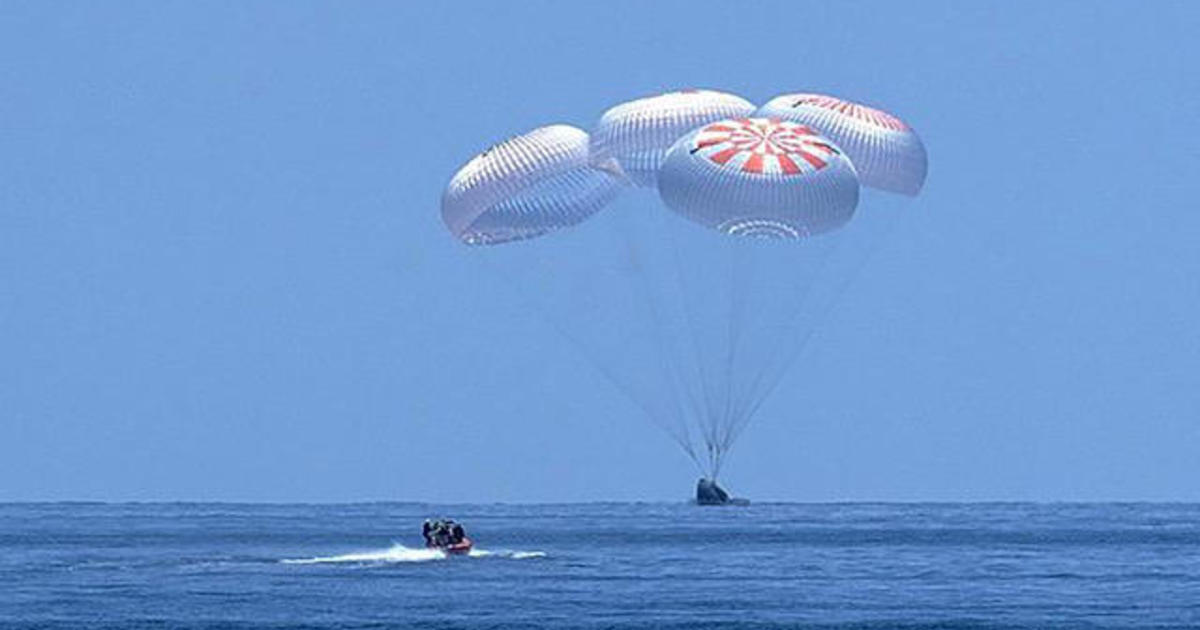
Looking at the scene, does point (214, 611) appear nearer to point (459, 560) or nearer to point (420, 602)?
point (420, 602)

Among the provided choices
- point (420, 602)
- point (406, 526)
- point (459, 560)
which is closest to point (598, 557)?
point (459, 560)

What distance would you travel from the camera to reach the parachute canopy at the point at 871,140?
60875 millimetres

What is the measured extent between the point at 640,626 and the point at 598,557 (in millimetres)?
24900

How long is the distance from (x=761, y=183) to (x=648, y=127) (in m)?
4.29

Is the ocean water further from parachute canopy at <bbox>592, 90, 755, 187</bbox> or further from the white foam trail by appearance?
parachute canopy at <bbox>592, 90, 755, 187</bbox>

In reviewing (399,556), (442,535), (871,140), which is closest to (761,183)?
(871,140)

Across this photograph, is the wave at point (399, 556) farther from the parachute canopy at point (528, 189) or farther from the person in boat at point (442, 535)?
the parachute canopy at point (528, 189)

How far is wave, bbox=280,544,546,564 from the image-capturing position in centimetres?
7100

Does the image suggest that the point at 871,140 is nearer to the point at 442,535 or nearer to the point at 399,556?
the point at 442,535

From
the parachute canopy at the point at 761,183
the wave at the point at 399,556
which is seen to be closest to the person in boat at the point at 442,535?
the wave at the point at 399,556

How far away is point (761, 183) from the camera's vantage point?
58000 millimetres

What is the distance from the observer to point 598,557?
246ft

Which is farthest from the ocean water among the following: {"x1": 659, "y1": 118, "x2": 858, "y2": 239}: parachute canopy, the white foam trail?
{"x1": 659, "y1": 118, "x2": 858, "y2": 239}: parachute canopy

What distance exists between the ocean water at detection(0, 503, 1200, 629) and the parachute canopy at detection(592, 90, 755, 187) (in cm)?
868
